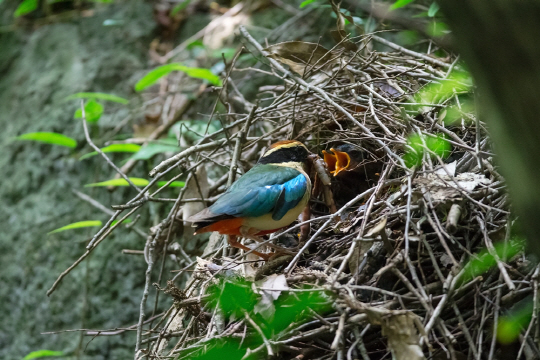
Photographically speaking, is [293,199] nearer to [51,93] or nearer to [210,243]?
[210,243]

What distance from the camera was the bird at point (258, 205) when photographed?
2564mm

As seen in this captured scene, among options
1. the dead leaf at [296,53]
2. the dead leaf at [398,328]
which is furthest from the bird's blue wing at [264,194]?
the dead leaf at [398,328]

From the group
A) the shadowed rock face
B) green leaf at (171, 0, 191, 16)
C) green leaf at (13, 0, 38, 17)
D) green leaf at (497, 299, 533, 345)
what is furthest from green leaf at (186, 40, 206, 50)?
green leaf at (497, 299, 533, 345)

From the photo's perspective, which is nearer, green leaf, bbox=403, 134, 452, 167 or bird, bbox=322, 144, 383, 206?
green leaf, bbox=403, 134, 452, 167

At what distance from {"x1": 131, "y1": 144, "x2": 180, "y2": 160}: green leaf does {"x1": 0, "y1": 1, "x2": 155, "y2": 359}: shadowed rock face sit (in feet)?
2.44

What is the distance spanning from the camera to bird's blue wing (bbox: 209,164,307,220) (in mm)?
2576

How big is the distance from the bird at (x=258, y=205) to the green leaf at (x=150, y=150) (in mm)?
1280


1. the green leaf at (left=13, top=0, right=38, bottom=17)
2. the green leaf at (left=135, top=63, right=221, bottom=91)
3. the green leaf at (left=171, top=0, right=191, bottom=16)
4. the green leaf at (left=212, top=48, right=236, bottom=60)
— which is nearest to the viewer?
the green leaf at (left=135, top=63, right=221, bottom=91)

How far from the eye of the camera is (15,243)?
482 centimetres

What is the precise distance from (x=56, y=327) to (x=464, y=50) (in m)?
4.41

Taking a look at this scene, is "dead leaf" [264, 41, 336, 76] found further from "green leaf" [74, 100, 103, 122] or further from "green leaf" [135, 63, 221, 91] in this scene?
"green leaf" [74, 100, 103, 122]

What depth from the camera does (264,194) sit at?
104 inches

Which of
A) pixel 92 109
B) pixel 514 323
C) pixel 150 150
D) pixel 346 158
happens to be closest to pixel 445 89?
pixel 346 158

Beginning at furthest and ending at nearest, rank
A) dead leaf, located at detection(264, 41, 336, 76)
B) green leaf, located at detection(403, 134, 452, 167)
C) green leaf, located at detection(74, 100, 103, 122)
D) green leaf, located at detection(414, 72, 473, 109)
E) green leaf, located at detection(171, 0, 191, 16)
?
green leaf, located at detection(171, 0, 191, 16) → green leaf, located at detection(74, 100, 103, 122) → dead leaf, located at detection(264, 41, 336, 76) → green leaf, located at detection(414, 72, 473, 109) → green leaf, located at detection(403, 134, 452, 167)
